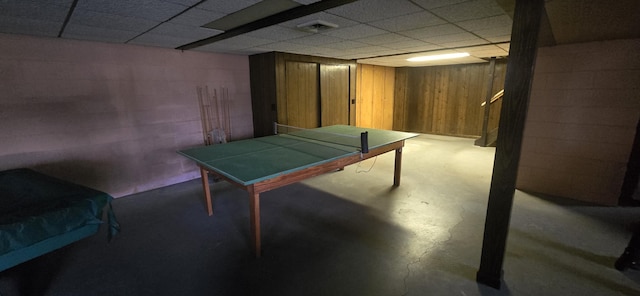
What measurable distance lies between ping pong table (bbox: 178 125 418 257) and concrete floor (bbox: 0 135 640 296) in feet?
1.14

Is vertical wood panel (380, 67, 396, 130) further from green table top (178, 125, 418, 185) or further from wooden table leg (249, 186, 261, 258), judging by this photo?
wooden table leg (249, 186, 261, 258)

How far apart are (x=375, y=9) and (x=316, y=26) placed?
2.16ft

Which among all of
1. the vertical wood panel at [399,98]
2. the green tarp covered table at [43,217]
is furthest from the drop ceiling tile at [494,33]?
the vertical wood panel at [399,98]

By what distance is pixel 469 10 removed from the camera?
2.18m

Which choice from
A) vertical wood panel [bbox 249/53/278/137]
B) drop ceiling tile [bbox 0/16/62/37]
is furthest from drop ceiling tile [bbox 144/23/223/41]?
vertical wood panel [bbox 249/53/278/137]

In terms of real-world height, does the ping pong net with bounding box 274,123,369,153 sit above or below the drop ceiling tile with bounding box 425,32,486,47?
below

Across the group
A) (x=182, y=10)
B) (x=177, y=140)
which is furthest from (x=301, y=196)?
(x=182, y=10)

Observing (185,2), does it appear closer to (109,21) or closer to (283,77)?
(109,21)

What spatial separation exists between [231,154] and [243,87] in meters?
2.21

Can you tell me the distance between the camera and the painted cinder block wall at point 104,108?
9.21ft

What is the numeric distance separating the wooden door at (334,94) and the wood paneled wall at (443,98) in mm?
3015

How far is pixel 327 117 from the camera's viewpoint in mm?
5418

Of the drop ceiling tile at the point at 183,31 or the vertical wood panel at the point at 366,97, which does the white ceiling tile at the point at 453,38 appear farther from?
the vertical wood panel at the point at 366,97

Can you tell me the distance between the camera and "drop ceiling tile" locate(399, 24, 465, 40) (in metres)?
2.73
